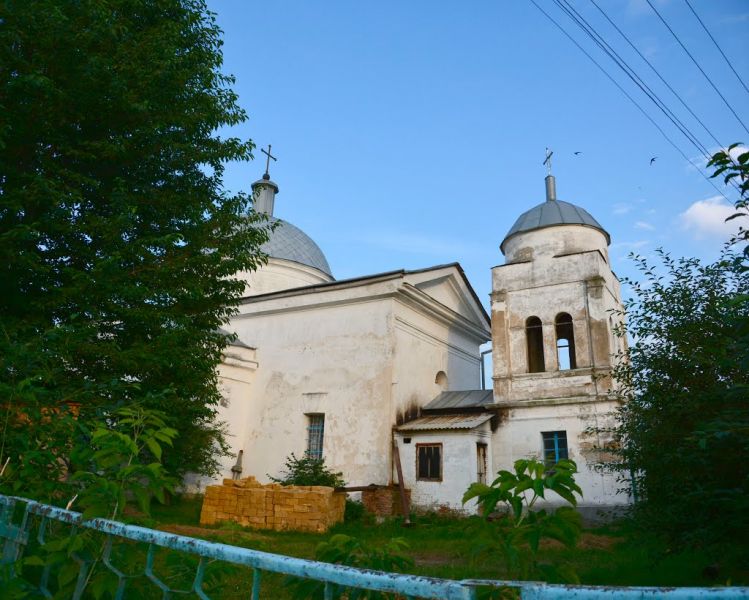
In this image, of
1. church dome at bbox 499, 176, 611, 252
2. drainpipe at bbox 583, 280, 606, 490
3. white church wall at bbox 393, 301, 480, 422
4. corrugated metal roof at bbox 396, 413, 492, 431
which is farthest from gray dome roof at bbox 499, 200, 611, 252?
corrugated metal roof at bbox 396, 413, 492, 431

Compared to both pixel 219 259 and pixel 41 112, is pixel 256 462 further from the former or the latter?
pixel 41 112

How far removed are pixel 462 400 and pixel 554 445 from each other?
3.05 metres

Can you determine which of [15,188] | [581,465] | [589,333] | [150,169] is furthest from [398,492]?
[15,188]

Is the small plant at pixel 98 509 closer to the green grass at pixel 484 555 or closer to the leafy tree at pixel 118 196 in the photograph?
the green grass at pixel 484 555

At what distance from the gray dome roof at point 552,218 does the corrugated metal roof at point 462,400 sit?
4732mm

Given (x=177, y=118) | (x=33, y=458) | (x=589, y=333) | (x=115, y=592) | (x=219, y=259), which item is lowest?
(x=115, y=592)

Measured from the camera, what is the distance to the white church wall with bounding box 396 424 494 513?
538 inches

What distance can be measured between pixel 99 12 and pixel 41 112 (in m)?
1.40

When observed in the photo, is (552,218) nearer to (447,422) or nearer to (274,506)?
(447,422)

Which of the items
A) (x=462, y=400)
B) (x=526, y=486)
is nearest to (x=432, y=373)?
(x=462, y=400)

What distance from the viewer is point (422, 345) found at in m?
17.2

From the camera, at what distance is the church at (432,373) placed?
45.8 feet

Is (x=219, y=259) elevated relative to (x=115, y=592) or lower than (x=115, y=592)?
elevated

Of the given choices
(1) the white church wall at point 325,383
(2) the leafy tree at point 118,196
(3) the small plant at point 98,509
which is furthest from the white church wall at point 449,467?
(3) the small plant at point 98,509
